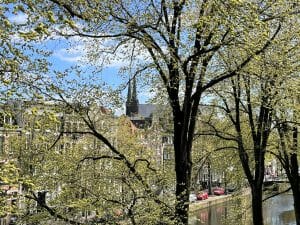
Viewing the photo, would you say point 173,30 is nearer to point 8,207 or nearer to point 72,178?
point 72,178

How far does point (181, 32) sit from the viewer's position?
35.1ft

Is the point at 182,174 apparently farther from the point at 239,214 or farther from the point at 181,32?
the point at 239,214

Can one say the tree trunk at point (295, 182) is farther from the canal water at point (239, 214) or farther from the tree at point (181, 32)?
the tree at point (181, 32)

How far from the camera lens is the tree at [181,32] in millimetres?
8305

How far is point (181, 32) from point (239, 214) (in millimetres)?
11156

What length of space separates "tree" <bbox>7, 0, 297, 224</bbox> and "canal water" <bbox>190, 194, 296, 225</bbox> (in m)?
3.19

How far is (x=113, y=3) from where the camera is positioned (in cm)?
951

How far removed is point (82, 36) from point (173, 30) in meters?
2.03

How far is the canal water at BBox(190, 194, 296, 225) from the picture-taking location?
20125 millimetres

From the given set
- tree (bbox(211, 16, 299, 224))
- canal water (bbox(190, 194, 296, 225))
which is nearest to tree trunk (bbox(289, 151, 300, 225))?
tree (bbox(211, 16, 299, 224))

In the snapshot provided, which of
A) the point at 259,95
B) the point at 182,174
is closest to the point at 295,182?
the point at 259,95

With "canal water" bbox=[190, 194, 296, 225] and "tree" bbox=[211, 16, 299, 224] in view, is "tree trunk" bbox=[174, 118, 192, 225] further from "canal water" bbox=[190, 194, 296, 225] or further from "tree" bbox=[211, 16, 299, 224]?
"canal water" bbox=[190, 194, 296, 225]

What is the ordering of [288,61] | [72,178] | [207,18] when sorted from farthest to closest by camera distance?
1. [288,61]
2. [72,178]
3. [207,18]

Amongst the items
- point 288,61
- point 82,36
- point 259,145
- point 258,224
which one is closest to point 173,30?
point 82,36
